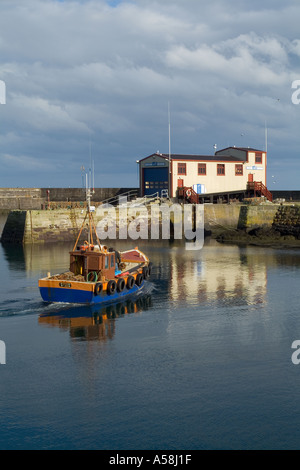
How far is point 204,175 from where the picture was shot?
62.8 meters

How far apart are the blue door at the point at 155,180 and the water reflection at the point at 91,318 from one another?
112ft

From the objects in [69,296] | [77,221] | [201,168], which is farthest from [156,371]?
[201,168]

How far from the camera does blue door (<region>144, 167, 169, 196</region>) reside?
6144 cm

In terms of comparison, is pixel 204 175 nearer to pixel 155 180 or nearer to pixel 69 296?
pixel 155 180

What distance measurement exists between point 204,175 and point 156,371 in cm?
4659

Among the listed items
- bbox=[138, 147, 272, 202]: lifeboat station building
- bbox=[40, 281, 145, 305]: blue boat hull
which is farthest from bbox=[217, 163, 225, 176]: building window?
bbox=[40, 281, 145, 305]: blue boat hull

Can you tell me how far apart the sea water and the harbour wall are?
21162 millimetres

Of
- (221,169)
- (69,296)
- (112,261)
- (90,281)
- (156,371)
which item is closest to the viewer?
(156,371)

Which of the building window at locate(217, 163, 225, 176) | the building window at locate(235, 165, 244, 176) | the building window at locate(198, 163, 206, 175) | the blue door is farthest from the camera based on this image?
the building window at locate(235, 165, 244, 176)

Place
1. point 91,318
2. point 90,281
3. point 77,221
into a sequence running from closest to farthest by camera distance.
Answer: point 91,318 < point 90,281 < point 77,221

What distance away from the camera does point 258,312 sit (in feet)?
86.3

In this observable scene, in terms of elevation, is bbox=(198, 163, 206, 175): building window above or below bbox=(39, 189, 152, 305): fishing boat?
above

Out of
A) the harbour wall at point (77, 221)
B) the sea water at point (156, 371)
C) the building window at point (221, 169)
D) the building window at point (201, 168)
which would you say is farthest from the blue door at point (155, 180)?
the sea water at point (156, 371)

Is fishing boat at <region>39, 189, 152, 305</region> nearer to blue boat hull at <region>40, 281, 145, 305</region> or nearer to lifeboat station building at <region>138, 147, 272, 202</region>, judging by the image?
blue boat hull at <region>40, 281, 145, 305</region>
